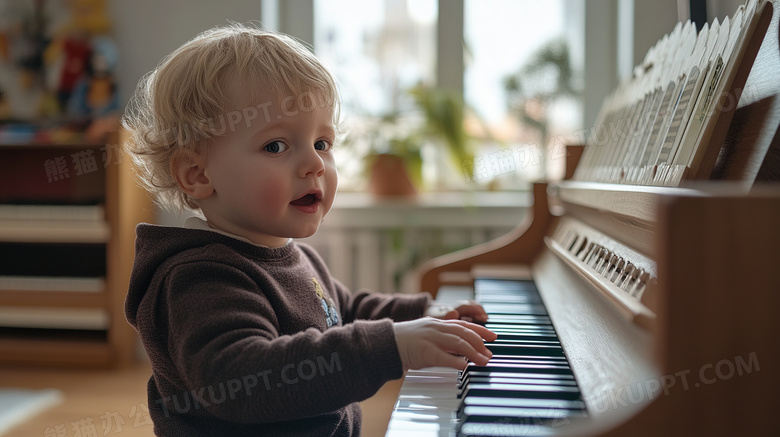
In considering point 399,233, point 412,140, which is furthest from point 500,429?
point 412,140

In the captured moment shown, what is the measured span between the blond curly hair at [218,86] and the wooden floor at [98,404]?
1.47 metres

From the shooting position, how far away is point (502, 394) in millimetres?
793

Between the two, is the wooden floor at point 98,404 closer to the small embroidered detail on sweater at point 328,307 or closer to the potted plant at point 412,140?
the potted plant at point 412,140

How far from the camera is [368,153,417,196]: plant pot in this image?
2994 mm

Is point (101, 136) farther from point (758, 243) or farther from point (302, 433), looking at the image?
point (758, 243)

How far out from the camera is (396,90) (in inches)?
125

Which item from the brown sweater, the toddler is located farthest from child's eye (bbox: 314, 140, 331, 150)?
the brown sweater

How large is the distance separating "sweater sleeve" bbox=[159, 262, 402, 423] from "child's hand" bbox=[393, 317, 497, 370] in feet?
0.05

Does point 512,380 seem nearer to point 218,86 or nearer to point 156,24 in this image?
point 218,86

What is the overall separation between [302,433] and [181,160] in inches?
18.1

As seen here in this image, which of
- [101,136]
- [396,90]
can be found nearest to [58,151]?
[101,136]

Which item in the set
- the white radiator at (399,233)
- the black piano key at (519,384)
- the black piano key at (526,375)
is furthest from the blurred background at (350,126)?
the black piano key at (526,375)

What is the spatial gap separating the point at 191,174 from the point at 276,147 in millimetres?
156

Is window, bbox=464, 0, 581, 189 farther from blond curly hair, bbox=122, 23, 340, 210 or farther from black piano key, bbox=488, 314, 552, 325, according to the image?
blond curly hair, bbox=122, 23, 340, 210
